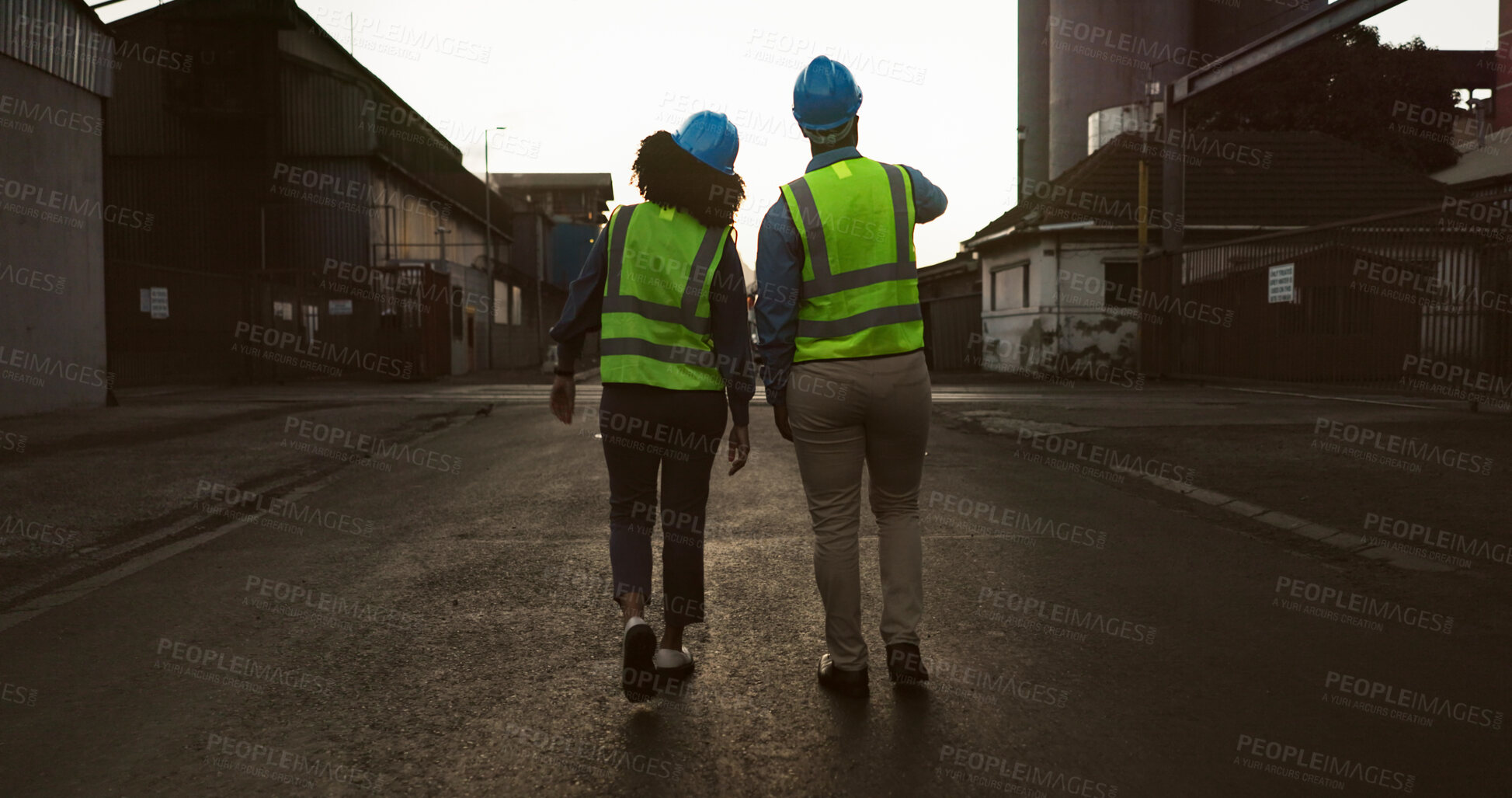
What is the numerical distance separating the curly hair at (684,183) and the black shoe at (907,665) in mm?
1463

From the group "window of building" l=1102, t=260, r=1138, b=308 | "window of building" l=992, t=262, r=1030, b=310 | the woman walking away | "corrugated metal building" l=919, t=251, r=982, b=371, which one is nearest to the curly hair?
the woman walking away

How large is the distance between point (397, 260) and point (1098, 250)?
20552 millimetres

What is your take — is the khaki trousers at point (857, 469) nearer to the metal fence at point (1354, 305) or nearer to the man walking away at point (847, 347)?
the man walking away at point (847, 347)

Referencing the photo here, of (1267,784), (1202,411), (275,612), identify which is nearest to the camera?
(1267,784)

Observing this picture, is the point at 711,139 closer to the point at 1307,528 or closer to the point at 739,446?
the point at 739,446

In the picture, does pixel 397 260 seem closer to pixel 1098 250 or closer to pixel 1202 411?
pixel 1098 250

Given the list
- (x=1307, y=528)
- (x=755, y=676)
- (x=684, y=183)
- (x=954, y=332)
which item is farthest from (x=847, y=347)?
(x=954, y=332)

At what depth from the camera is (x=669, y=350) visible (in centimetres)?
348

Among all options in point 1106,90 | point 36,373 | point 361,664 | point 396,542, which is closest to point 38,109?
point 36,373

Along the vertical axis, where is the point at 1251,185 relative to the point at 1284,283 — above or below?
above

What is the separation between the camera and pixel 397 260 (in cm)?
3397

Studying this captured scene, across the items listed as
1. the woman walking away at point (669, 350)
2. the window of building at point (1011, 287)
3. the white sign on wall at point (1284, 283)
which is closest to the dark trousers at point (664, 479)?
the woman walking away at point (669, 350)

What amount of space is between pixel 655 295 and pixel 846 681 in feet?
4.39

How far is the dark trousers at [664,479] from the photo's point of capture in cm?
349
